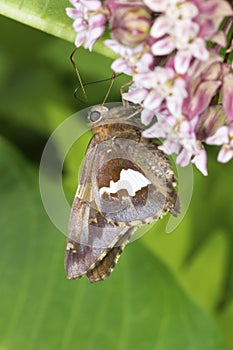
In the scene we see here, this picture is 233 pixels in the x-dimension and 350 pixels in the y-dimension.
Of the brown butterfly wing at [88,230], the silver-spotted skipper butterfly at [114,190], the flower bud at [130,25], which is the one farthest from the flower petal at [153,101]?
the brown butterfly wing at [88,230]

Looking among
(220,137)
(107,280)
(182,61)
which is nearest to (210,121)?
(220,137)

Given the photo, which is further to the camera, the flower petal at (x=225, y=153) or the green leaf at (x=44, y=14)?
the green leaf at (x=44, y=14)

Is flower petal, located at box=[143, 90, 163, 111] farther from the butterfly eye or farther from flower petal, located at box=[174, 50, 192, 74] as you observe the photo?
the butterfly eye

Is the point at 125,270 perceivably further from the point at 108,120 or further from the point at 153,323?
the point at 108,120

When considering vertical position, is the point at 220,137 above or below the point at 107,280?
above

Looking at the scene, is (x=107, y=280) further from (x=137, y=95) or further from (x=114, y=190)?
(x=137, y=95)

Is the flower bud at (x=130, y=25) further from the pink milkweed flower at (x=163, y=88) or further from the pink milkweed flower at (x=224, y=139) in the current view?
the pink milkweed flower at (x=224, y=139)
